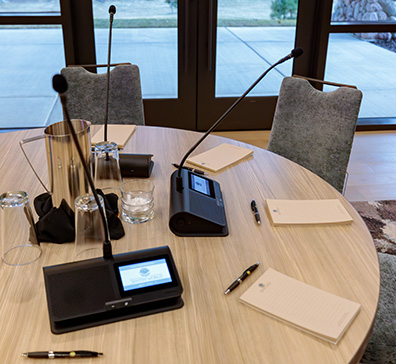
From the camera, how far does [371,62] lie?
414 centimetres

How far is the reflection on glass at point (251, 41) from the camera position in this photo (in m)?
3.74

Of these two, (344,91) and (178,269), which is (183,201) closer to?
(178,269)

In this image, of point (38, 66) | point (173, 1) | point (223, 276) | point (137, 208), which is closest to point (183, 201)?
point (137, 208)

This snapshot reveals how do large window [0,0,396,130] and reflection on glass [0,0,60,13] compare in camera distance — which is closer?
reflection on glass [0,0,60,13]

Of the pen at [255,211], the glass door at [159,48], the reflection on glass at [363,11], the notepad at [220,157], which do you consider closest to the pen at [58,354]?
the pen at [255,211]

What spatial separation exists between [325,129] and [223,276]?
1143 millimetres

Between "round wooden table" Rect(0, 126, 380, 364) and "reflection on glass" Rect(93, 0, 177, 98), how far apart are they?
224 centimetres

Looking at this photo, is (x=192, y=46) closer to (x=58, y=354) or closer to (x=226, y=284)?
(x=226, y=284)

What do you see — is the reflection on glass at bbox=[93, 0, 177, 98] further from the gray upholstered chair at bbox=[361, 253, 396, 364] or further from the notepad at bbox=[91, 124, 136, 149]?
the gray upholstered chair at bbox=[361, 253, 396, 364]

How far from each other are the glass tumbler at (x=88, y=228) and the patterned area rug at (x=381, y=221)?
1.74 m

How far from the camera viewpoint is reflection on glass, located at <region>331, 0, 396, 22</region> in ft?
12.3

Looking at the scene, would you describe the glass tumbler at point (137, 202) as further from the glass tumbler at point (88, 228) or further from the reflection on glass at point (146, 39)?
the reflection on glass at point (146, 39)

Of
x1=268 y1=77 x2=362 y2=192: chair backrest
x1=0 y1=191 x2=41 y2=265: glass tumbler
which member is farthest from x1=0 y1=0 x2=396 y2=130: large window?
x1=0 y1=191 x2=41 y2=265: glass tumbler

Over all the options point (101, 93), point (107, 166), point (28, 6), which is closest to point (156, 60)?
point (28, 6)
